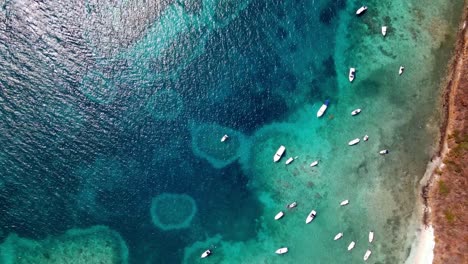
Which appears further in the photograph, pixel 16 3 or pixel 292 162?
pixel 16 3

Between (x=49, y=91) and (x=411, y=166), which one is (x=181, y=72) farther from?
(x=411, y=166)

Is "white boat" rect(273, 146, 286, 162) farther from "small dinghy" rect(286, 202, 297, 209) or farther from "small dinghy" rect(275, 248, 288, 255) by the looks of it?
"small dinghy" rect(275, 248, 288, 255)

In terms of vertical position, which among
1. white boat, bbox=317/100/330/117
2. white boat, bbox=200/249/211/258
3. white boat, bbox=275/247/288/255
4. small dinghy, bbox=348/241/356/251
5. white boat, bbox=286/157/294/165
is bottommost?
small dinghy, bbox=348/241/356/251

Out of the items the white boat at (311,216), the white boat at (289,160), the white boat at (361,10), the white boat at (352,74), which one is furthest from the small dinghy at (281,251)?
the white boat at (361,10)

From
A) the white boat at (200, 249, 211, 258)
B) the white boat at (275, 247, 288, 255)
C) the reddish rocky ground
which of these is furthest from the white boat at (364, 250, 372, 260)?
the white boat at (200, 249, 211, 258)

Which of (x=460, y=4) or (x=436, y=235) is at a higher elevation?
(x=460, y=4)

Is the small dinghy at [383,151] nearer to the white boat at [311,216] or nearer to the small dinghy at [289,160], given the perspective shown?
the small dinghy at [289,160]

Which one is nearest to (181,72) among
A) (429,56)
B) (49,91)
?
(49,91)
